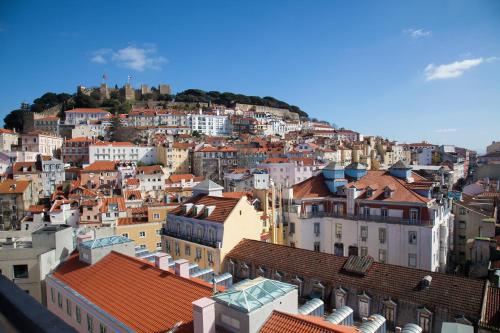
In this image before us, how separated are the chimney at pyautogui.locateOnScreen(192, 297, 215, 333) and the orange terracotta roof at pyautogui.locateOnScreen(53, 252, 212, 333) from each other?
3.05 ft

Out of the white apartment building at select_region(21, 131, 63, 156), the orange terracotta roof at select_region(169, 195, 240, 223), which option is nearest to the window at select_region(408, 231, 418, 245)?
the orange terracotta roof at select_region(169, 195, 240, 223)

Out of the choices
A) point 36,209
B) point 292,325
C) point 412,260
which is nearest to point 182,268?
point 292,325

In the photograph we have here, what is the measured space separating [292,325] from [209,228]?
11.6m

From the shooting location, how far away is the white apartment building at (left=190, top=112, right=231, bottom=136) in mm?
102225

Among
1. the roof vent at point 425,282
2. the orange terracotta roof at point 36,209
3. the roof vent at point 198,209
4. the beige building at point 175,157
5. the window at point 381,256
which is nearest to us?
the roof vent at point 425,282

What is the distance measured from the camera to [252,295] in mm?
9391

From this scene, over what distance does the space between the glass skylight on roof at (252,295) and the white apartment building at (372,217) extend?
15970 millimetres

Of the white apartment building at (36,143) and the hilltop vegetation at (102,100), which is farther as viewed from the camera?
the hilltop vegetation at (102,100)

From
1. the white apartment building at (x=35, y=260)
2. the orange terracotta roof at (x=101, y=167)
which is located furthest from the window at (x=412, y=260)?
the orange terracotta roof at (x=101, y=167)

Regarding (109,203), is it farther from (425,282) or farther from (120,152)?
(120,152)

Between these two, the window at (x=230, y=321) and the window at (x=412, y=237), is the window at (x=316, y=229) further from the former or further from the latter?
the window at (x=230, y=321)

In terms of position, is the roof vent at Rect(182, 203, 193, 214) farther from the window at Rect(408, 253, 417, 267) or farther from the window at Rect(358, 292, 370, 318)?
the window at Rect(408, 253, 417, 267)

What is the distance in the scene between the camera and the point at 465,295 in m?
12.9

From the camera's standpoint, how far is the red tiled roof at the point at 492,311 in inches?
480
